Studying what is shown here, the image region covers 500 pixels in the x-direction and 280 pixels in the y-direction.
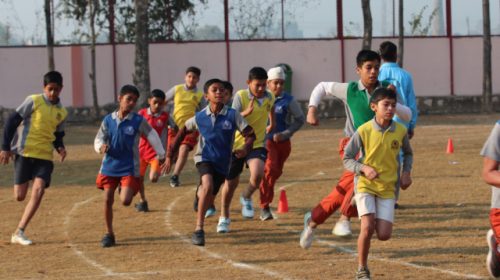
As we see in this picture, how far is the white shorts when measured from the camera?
979cm

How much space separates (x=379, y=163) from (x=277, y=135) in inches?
158

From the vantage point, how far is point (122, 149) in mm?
12352

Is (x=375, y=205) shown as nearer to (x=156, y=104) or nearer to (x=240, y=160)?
(x=240, y=160)

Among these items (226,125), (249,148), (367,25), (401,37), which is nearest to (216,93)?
(226,125)

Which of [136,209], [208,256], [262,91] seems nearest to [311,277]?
[208,256]

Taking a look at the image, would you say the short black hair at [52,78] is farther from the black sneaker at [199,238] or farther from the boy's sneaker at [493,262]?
the boy's sneaker at [493,262]

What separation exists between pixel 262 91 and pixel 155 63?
2123 cm

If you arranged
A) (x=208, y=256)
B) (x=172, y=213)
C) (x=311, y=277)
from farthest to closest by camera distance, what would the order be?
(x=172, y=213)
(x=208, y=256)
(x=311, y=277)

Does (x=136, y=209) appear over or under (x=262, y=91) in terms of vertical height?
under

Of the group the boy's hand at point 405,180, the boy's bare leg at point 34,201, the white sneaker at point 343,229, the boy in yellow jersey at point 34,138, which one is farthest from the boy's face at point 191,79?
the boy's hand at point 405,180

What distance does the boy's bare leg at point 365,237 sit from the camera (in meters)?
9.61

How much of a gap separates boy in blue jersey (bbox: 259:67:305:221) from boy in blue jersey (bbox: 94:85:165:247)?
186cm

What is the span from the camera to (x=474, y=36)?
118ft

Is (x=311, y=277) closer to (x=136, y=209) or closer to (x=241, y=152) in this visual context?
(x=241, y=152)
